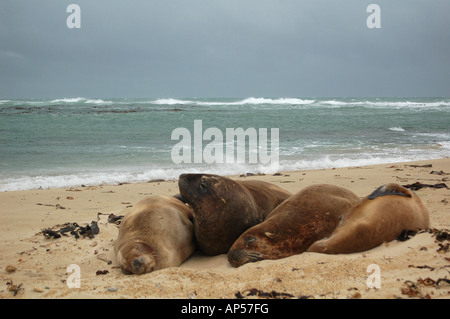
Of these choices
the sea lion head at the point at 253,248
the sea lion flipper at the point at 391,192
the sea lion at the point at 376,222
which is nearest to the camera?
the sea lion at the point at 376,222

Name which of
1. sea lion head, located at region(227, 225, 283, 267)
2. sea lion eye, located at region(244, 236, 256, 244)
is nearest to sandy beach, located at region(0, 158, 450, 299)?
sea lion head, located at region(227, 225, 283, 267)

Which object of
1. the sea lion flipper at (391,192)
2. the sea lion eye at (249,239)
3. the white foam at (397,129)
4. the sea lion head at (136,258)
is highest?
the white foam at (397,129)

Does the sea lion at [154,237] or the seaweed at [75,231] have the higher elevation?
the sea lion at [154,237]

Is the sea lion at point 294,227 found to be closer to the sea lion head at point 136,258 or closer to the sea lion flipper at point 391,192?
the sea lion flipper at point 391,192

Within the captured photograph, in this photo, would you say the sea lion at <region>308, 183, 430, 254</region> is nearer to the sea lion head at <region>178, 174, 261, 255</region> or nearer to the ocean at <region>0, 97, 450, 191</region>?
the sea lion head at <region>178, 174, 261, 255</region>

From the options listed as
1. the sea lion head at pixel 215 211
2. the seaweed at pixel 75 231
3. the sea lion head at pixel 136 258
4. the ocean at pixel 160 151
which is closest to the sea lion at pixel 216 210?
the sea lion head at pixel 215 211

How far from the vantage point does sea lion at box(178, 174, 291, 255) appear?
502cm

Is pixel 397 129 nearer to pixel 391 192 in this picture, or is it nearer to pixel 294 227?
pixel 391 192

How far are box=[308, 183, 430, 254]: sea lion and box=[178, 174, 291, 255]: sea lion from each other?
3.20 feet

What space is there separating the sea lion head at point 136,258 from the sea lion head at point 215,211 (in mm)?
709

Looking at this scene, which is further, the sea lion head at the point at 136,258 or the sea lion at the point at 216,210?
the sea lion at the point at 216,210

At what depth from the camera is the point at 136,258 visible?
14.6ft

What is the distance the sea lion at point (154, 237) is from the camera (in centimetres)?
457

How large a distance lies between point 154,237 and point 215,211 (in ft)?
2.44
